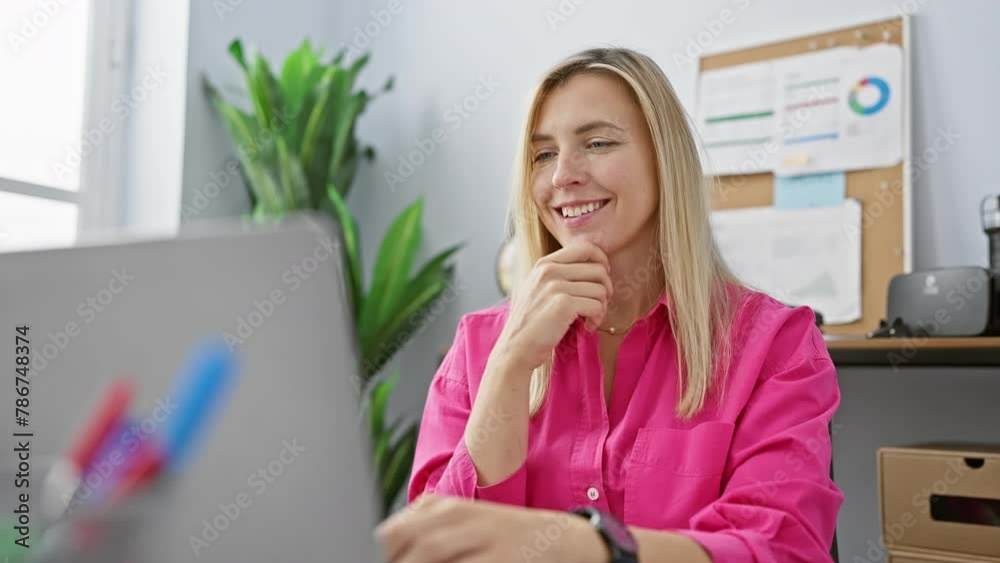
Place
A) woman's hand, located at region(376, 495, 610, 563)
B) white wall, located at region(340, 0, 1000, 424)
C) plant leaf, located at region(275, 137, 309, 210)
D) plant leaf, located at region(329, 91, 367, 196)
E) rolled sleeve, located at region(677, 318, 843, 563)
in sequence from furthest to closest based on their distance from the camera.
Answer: plant leaf, located at region(329, 91, 367, 196) < plant leaf, located at region(275, 137, 309, 210) < white wall, located at region(340, 0, 1000, 424) < rolled sleeve, located at region(677, 318, 843, 563) < woman's hand, located at region(376, 495, 610, 563)

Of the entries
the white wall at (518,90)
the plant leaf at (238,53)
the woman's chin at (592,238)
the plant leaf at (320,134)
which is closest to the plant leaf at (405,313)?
the white wall at (518,90)

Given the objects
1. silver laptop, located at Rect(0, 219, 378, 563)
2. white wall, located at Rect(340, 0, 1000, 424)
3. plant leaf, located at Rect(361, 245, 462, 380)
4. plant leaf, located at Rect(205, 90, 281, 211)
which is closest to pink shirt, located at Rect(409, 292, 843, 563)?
silver laptop, located at Rect(0, 219, 378, 563)

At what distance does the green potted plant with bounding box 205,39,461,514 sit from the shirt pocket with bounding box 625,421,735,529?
1.68 meters

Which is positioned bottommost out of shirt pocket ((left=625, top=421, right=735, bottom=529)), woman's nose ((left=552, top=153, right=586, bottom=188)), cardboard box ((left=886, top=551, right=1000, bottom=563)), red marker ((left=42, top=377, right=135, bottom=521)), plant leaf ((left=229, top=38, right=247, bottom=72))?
cardboard box ((left=886, top=551, right=1000, bottom=563))

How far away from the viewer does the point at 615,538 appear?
27.6 inches

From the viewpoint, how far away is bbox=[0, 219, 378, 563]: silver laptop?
0.42m

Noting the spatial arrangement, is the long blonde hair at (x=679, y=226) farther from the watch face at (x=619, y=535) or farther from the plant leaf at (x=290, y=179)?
the plant leaf at (x=290, y=179)

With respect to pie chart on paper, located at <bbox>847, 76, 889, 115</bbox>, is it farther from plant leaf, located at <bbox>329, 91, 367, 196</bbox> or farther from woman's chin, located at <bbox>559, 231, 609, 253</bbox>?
plant leaf, located at <bbox>329, 91, 367, 196</bbox>

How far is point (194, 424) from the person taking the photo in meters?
0.42

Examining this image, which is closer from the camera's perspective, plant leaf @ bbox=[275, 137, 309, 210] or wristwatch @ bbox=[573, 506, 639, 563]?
wristwatch @ bbox=[573, 506, 639, 563]

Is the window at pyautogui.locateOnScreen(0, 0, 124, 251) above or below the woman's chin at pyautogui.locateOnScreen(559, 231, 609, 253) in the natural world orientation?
above

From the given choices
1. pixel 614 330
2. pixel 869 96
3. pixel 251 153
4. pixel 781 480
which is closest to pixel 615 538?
pixel 781 480

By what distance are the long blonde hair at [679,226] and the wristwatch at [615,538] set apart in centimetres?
45

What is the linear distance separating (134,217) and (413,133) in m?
1.05
